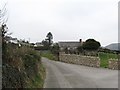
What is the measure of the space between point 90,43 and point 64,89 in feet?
182

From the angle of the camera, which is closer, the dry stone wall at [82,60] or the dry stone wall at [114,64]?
the dry stone wall at [114,64]

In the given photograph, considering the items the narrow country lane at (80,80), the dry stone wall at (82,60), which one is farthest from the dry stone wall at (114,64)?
the narrow country lane at (80,80)

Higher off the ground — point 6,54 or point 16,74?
point 6,54

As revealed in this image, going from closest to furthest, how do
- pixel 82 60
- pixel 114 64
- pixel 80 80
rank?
pixel 80 80 < pixel 114 64 < pixel 82 60

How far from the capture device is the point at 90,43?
69.4 metres

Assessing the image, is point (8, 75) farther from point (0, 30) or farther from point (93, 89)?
point (93, 89)

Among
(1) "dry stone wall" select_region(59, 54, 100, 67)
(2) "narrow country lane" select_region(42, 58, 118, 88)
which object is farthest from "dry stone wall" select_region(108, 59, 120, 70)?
(2) "narrow country lane" select_region(42, 58, 118, 88)

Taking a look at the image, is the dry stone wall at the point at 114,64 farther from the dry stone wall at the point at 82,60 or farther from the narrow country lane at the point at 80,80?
the narrow country lane at the point at 80,80

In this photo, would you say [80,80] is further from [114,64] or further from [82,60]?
[82,60]

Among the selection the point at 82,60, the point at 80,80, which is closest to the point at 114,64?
the point at 82,60

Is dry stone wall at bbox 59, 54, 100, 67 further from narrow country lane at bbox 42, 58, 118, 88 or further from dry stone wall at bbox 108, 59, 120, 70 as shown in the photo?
narrow country lane at bbox 42, 58, 118, 88

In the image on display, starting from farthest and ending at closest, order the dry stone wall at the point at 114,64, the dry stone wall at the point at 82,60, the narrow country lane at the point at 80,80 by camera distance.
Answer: the dry stone wall at the point at 82,60 < the dry stone wall at the point at 114,64 < the narrow country lane at the point at 80,80

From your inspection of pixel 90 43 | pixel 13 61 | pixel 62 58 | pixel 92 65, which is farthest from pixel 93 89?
pixel 90 43

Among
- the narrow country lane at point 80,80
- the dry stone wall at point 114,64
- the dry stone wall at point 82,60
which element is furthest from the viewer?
the dry stone wall at point 82,60
